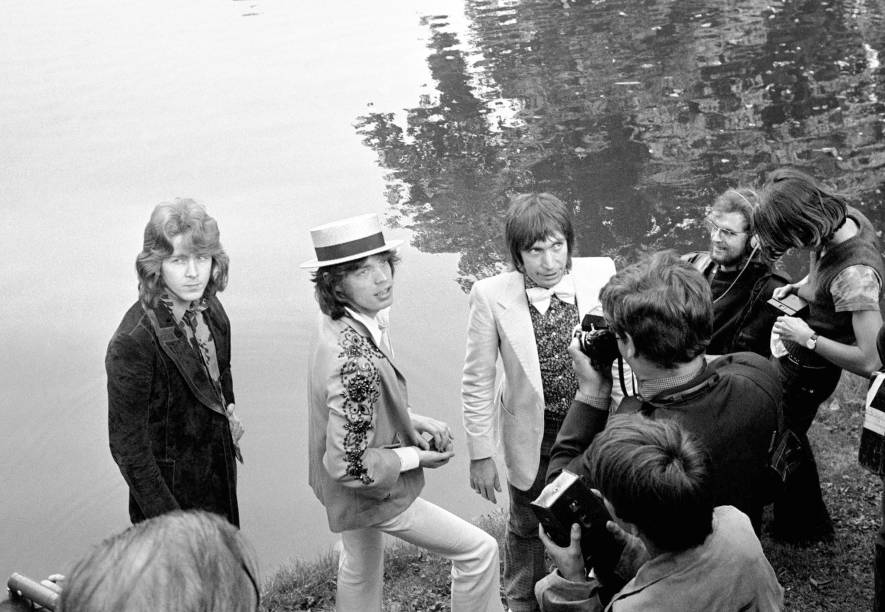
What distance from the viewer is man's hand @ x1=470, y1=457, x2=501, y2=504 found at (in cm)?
397

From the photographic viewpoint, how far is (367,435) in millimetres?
3357

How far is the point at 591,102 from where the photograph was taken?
12.7 meters

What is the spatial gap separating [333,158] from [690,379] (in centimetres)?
953

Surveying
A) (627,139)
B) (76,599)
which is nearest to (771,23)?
(627,139)

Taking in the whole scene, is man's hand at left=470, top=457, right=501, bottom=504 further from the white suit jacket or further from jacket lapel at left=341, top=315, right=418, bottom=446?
jacket lapel at left=341, top=315, right=418, bottom=446

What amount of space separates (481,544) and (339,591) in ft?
2.11

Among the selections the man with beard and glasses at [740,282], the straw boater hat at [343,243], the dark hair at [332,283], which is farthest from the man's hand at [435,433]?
the man with beard and glasses at [740,282]

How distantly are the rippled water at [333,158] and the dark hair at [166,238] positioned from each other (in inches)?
95.0

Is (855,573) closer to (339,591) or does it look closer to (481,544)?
(481,544)

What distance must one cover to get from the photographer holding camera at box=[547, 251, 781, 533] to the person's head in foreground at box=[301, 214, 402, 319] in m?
0.97

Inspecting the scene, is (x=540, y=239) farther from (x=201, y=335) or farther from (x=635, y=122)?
(x=635, y=122)

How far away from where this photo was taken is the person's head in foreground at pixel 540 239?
149 inches

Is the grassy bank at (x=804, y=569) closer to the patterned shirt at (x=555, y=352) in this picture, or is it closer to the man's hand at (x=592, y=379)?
the patterned shirt at (x=555, y=352)

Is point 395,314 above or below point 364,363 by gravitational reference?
below
